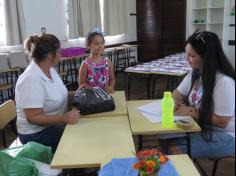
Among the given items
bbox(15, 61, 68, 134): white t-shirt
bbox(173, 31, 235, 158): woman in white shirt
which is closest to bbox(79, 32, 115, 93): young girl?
bbox(15, 61, 68, 134): white t-shirt

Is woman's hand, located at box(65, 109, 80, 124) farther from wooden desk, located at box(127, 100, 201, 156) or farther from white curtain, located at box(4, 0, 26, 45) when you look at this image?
white curtain, located at box(4, 0, 26, 45)

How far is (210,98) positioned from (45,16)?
16.6 ft

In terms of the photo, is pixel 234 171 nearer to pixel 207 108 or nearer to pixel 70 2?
pixel 207 108

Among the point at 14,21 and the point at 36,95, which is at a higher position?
the point at 14,21

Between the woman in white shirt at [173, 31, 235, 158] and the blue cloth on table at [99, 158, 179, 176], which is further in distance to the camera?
the blue cloth on table at [99, 158, 179, 176]

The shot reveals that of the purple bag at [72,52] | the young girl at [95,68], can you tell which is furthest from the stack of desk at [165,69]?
the purple bag at [72,52]

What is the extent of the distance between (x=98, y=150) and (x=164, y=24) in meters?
6.37

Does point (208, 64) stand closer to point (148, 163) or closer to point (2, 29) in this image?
point (148, 163)

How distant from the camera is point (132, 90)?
5324mm

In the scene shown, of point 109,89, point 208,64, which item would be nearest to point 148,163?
point 208,64

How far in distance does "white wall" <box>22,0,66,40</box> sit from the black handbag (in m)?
3.70

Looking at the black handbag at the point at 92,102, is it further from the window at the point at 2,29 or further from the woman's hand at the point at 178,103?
the window at the point at 2,29

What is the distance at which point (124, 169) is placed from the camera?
3.63 feet

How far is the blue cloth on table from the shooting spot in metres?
1.07
